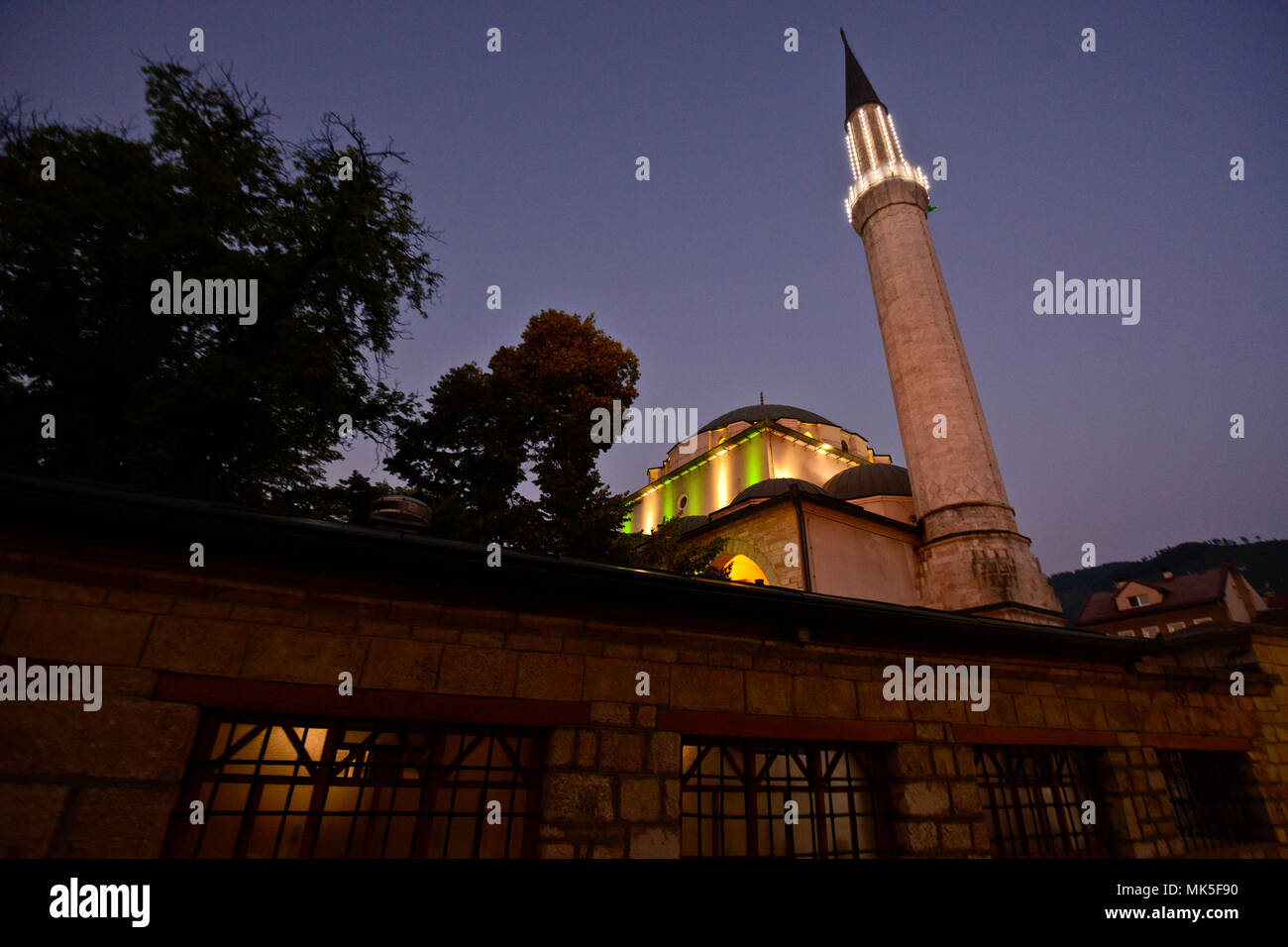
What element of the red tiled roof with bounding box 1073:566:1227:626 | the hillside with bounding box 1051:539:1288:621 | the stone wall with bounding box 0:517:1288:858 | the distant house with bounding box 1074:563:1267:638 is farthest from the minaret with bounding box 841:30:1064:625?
the hillside with bounding box 1051:539:1288:621

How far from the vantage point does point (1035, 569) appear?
15.6 m

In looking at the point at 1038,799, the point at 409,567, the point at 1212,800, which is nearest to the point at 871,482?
the point at 1212,800

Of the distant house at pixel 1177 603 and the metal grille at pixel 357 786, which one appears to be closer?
the metal grille at pixel 357 786

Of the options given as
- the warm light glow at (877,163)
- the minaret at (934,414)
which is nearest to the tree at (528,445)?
the minaret at (934,414)

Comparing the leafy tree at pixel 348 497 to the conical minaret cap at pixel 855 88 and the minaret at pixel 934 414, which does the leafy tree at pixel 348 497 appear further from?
the conical minaret cap at pixel 855 88

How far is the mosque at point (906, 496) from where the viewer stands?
51.2 feet

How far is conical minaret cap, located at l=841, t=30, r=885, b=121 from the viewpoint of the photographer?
24.1 metres

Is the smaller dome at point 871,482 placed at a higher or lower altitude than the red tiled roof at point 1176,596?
higher

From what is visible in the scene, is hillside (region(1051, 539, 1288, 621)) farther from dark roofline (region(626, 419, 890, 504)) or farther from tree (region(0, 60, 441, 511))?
tree (region(0, 60, 441, 511))

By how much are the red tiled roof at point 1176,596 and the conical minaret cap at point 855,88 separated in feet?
101

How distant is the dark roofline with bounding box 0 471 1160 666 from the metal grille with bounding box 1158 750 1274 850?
375cm

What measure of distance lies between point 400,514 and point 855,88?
28.4 m

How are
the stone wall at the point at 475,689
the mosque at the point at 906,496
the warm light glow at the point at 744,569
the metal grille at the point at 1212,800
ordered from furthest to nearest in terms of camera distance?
the warm light glow at the point at 744,569 < the mosque at the point at 906,496 < the metal grille at the point at 1212,800 < the stone wall at the point at 475,689
